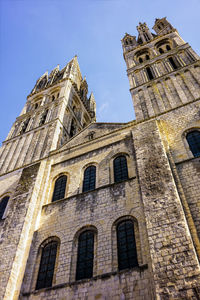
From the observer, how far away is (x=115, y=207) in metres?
10.2

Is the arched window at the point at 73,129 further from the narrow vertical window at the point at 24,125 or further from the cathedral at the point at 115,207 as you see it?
the narrow vertical window at the point at 24,125

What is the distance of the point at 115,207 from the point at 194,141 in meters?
4.89

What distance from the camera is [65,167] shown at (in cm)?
1416

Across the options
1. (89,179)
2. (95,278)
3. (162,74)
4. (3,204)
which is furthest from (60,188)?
(162,74)

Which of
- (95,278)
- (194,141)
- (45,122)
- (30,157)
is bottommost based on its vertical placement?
(95,278)

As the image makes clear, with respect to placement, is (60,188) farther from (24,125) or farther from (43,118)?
(24,125)

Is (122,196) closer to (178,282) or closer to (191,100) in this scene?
(178,282)

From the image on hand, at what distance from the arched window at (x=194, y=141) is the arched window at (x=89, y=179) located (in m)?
4.86

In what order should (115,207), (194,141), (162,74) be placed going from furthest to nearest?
(162,74) → (194,141) → (115,207)

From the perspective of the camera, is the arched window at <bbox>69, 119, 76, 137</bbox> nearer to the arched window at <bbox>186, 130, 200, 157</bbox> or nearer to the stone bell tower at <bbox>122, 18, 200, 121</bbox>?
the stone bell tower at <bbox>122, 18, 200, 121</bbox>

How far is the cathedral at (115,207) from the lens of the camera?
25.5 ft

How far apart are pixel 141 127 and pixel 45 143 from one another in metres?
7.73

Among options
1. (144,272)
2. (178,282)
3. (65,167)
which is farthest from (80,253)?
(65,167)

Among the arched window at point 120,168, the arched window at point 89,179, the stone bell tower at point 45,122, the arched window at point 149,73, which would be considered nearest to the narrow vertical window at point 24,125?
the stone bell tower at point 45,122
